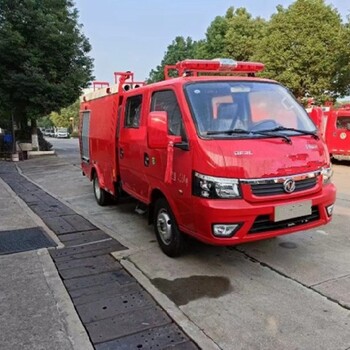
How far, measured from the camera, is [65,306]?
3.59 meters

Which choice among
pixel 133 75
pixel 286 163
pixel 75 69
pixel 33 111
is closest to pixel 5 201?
pixel 133 75

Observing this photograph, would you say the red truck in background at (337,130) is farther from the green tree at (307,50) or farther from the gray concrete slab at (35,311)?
the gray concrete slab at (35,311)

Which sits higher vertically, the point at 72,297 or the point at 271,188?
the point at 271,188

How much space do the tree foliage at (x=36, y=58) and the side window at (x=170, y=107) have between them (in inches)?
584

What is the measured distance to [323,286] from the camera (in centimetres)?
383

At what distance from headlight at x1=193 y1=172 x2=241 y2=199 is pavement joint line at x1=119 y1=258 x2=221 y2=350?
1.05 meters

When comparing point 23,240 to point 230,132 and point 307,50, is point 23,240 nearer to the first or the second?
point 230,132

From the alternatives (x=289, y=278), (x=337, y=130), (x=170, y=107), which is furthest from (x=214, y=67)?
(x=337, y=130)

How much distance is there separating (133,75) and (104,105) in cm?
76

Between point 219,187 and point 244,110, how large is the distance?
112 centimetres

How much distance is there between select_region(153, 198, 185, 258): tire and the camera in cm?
454

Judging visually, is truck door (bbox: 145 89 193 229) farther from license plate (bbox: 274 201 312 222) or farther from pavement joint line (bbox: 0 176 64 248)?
pavement joint line (bbox: 0 176 64 248)

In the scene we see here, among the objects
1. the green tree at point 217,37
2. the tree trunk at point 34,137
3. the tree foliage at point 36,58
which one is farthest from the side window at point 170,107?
the green tree at point 217,37

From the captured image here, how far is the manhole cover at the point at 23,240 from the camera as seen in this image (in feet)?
17.1
